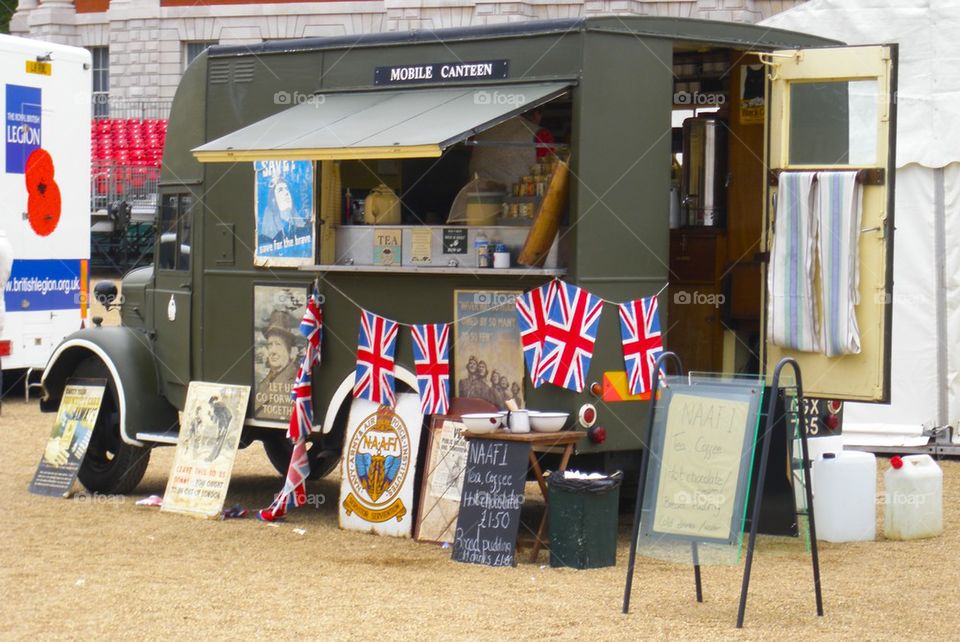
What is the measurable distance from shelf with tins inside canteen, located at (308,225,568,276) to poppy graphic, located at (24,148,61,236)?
644cm

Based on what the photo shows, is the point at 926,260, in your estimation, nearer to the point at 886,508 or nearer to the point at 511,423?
the point at 886,508

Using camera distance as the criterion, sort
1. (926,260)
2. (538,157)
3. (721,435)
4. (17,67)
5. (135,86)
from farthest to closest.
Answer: (135,86) → (17,67) → (926,260) → (538,157) → (721,435)

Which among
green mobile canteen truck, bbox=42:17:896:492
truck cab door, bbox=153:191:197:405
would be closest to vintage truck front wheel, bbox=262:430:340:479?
green mobile canteen truck, bbox=42:17:896:492

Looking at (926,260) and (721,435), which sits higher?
(926,260)

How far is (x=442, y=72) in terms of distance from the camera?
30.1 ft

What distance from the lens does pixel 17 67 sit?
1466 cm

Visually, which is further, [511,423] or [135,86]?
[135,86]

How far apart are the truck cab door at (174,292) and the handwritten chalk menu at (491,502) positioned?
9.27 feet

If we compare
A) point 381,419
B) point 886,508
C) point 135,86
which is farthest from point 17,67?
point 135,86

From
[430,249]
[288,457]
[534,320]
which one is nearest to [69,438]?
[288,457]

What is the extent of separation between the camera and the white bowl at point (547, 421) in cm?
847

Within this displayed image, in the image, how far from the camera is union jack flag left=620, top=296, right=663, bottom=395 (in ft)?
28.5

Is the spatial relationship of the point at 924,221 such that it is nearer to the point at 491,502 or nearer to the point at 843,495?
the point at 843,495

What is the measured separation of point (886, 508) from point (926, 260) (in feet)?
12.4
